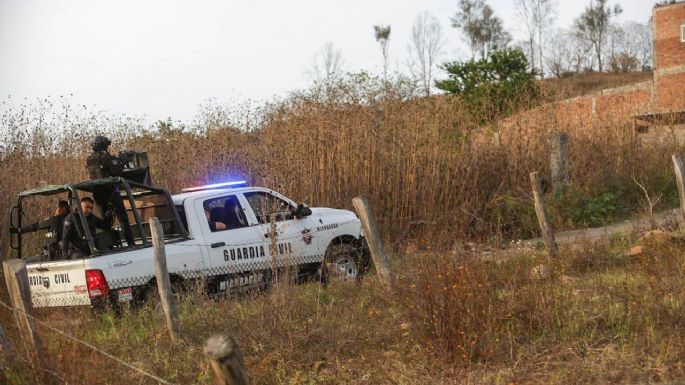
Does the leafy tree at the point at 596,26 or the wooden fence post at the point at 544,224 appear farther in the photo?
the leafy tree at the point at 596,26

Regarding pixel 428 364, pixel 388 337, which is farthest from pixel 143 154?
pixel 428 364

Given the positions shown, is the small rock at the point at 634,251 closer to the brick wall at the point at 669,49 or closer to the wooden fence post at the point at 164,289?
the wooden fence post at the point at 164,289

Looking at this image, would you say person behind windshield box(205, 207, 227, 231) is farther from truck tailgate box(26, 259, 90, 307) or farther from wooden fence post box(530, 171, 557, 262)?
wooden fence post box(530, 171, 557, 262)

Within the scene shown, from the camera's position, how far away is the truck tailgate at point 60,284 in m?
9.41

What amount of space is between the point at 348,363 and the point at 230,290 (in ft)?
10.5

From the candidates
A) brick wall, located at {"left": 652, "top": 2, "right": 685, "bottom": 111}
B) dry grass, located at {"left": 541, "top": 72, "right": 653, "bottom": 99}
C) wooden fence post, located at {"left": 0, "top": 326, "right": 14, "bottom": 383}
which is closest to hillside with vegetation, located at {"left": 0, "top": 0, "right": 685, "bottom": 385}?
wooden fence post, located at {"left": 0, "top": 326, "right": 14, "bottom": 383}

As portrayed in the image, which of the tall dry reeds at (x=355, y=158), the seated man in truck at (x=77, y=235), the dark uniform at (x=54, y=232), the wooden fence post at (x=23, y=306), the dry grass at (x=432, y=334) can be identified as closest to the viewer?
the wooden fence post at (x=23, y=306)

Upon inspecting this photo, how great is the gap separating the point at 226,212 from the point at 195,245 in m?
0.82

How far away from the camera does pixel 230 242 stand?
1062 cm

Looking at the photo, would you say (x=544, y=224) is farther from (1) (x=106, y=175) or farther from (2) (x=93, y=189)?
(2) (x=93, y=189)

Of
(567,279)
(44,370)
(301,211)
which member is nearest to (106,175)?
(301,211)

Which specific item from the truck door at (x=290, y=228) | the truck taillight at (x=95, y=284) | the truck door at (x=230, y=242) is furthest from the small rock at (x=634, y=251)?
the truck taillight at (x=95, y=284)

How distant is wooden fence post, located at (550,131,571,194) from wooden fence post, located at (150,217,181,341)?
39.2 ft

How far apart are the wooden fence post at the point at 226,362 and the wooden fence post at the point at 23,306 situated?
255 centimetres
